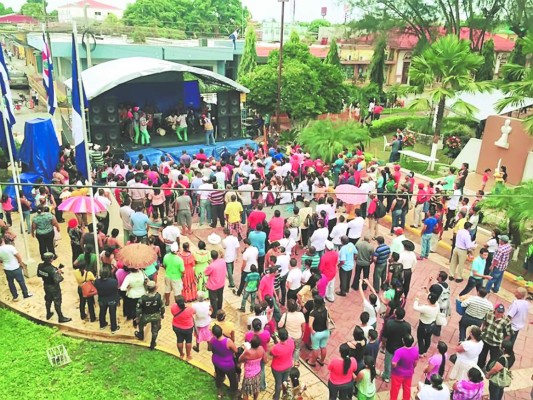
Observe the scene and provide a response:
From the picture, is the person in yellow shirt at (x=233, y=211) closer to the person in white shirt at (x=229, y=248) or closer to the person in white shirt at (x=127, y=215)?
the person in white shirt at (x=229, y=248)

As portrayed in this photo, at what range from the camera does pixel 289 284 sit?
729 cm

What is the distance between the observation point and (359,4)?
98.5 ft

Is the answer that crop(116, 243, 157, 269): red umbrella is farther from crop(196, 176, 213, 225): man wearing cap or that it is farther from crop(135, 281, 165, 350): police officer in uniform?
crop(196, 176, 213, 225): man wearing cap

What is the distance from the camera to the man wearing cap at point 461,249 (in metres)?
8.85

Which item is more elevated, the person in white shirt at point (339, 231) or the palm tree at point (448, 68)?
the palm tree at point (448, 68)

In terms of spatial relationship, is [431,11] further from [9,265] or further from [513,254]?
[9,265]

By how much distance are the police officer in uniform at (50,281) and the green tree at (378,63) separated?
2699 centimetres

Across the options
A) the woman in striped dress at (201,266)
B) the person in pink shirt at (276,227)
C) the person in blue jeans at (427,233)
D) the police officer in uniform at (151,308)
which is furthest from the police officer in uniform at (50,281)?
the person in blue jeans at (427,233)

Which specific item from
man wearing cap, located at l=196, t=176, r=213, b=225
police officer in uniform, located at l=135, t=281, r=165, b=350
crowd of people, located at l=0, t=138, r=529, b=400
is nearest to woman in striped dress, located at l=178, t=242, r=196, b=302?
crowd of people, located at l=0, t=138, r=529, b=400

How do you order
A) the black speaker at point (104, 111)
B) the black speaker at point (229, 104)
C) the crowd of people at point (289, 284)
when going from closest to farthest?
the crowd of people at point (289, 284)
the black speaker at point (104, 111)
the black speaker at point (229, 104)

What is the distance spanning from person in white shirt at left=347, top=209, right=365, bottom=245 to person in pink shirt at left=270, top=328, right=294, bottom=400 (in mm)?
3760

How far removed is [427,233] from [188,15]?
65.9 m

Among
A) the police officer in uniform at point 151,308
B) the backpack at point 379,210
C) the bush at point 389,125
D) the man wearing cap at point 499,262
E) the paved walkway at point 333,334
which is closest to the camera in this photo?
the police officer in uniform at point 151,308

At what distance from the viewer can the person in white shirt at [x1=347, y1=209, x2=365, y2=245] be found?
29.9 ft
